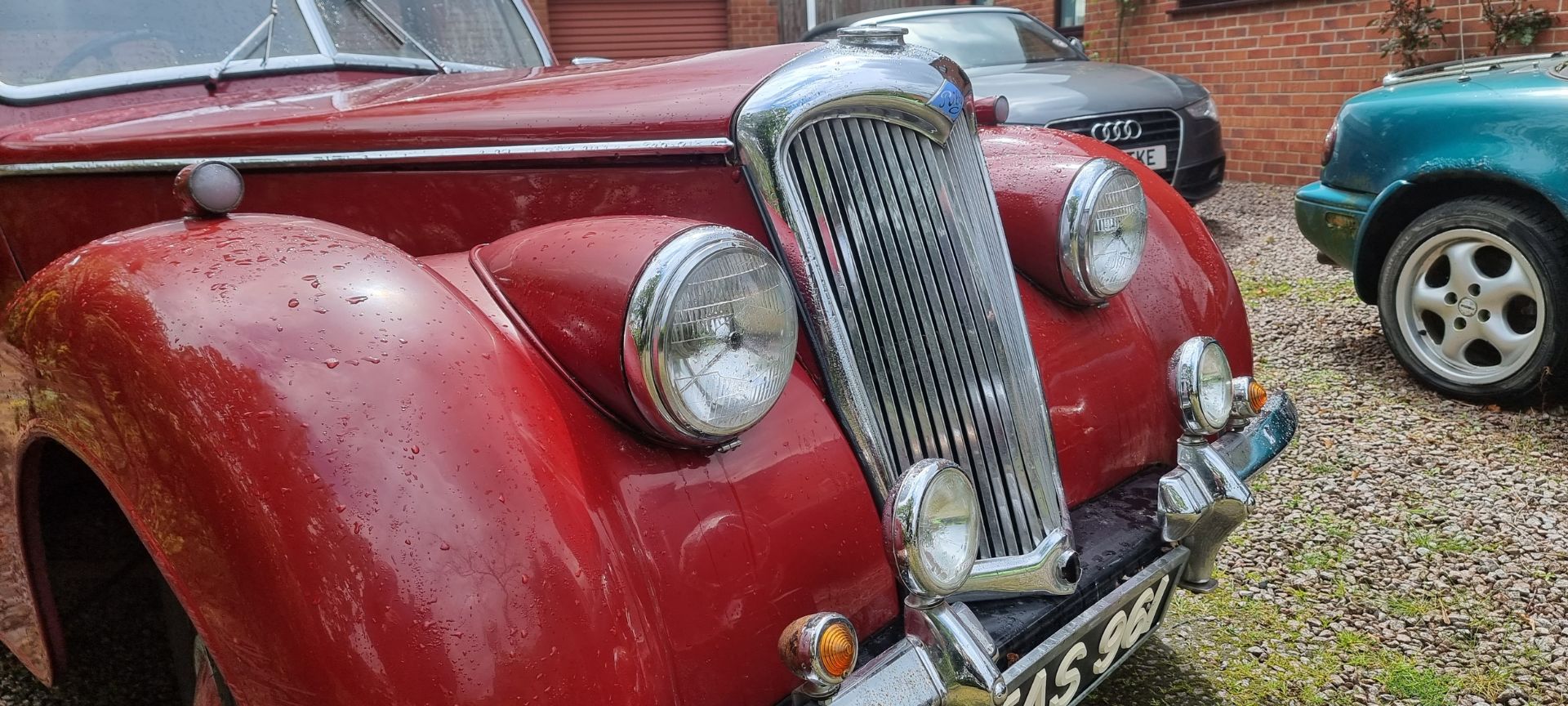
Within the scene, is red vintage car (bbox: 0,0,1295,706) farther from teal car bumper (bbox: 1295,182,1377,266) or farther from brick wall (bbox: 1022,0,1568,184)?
brick wall (bbox: 1022,0,1568,184)

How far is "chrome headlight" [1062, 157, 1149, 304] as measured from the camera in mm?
2150

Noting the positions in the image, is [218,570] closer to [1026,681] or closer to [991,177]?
[1026,681]

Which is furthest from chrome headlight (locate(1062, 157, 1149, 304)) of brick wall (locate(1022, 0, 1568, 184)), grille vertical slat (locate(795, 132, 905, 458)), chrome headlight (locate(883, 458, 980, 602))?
brick wall (locate(1022, 0, 1568, 184))

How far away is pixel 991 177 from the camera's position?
7.66 feet

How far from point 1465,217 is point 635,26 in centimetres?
1065

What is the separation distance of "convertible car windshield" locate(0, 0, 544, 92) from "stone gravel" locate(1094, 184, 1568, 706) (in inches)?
98.2

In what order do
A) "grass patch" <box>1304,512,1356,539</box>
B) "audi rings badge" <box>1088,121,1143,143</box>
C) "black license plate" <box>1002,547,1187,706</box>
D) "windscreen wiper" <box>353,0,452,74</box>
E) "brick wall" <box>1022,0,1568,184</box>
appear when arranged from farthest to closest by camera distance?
"brick wall" <box>1022,0,1568,184</box> → "audi rings badge" <box>1088,121,1143,143</box> → "grass patch" <box>1304,512,1356,539</box> → "windscreen wiper" <box>353,0,452,74</box> → "black license plate" <box>1002,547,1187,706</box>

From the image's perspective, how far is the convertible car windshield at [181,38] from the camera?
2551 millimetres

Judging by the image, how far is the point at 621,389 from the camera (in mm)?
1386

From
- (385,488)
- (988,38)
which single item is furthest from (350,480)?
(988,38)

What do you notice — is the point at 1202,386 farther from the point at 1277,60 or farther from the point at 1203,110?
the point at 1277,60

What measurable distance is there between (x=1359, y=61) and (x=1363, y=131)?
4038 mm

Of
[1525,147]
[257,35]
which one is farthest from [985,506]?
[1525,147]

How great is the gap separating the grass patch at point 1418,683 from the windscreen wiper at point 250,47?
10.1 ft
